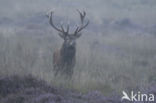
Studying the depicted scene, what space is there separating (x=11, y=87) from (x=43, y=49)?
280 inches

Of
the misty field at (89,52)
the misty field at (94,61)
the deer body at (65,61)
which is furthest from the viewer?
the deer body at (65,61)

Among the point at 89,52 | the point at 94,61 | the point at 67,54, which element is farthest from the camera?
the point at 89,52

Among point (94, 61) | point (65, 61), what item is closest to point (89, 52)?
point (94, 61)

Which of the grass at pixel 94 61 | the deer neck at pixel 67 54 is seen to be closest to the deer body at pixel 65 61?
the deer neck at pixel 67 54

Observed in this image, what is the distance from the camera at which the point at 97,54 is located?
1558 centimetres

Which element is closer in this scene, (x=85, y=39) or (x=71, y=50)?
(x=71, y=50)

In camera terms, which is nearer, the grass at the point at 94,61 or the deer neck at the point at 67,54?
the grass at the point at 94,61

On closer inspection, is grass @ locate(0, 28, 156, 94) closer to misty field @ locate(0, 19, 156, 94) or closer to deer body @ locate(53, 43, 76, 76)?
misty field @ locate(0, 19, 156, 94)

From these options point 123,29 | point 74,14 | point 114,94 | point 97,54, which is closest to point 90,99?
point 114,94

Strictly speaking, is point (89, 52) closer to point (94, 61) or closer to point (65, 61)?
point (94, 61)

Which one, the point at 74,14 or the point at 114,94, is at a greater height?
the point at 74,14

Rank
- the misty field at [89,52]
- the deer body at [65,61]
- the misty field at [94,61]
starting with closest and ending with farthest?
the misty field at [94,61]
the misty field at [89,52]
the deer body at [65,61]

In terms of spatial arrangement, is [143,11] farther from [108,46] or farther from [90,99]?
[90,99]

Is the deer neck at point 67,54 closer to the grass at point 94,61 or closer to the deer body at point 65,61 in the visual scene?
the deer body at point 65,61
